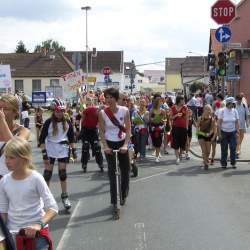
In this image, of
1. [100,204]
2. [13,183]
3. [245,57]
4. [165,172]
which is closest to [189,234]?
[100,204]

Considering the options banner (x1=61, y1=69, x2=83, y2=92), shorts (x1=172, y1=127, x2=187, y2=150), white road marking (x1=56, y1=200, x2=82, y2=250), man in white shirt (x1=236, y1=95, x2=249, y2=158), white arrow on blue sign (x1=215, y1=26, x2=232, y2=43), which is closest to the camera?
white road marking (x1=56, y1=200, x2=82, y2=250)

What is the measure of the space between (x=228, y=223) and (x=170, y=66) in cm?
14093

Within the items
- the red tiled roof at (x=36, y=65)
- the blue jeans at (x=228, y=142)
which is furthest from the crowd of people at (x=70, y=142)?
the red tiled roof at (x=36, y=65)

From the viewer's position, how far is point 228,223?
8.41 metres

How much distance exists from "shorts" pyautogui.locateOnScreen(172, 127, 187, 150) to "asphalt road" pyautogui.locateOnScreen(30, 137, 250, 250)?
1.97 metres

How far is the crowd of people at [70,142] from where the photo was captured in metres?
4.61

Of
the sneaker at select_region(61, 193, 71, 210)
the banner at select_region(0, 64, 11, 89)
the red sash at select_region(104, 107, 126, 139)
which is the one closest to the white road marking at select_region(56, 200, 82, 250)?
the sneaker at select_region(61, 193, 71, 210)

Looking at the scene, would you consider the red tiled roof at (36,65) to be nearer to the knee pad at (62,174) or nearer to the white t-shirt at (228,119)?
the white t-shirt at (228,119)

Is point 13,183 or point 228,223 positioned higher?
point 13,183

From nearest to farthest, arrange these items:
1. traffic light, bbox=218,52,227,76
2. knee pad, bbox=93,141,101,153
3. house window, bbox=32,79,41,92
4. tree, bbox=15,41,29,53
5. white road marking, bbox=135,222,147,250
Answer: white road marking, bbox=135,222,147,250, knee pad, bbox=93,141,101,153, traffic light, bbox=218,52,227,76, house window, bbox=32,79,41,92, tree, bbox=15,41,29,53

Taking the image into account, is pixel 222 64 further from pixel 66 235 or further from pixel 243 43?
pixel 243 43

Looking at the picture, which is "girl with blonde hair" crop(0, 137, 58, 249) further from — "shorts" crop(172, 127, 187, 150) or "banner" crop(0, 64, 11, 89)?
"banner" crop(0, 64, 11, 89)

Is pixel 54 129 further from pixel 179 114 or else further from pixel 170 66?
pixel 170 66

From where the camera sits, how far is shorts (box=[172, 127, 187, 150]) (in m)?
15.8
